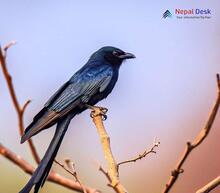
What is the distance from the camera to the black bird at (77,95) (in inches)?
53.2

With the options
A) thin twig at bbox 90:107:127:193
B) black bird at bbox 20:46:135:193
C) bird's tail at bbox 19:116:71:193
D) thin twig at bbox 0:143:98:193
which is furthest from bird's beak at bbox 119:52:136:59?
thin twig at bbox 0:143:98:193

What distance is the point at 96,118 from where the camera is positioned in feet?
3.89

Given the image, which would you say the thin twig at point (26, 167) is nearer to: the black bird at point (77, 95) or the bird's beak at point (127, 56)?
the black bird at point (77, 95)

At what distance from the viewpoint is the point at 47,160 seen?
4.12ft

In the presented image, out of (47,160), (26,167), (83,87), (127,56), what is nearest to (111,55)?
(127,56)

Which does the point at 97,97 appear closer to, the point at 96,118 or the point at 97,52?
the point at 97,52

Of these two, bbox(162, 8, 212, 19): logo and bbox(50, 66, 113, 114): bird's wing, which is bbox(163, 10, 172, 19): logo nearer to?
bbox(162, 8, 212, 19): logo

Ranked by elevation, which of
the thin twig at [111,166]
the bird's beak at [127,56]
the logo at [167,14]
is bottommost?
the thin twig at [111,166]

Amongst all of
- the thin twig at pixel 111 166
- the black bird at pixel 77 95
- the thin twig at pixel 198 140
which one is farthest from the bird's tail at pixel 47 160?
the thin twig at pixel 198 140

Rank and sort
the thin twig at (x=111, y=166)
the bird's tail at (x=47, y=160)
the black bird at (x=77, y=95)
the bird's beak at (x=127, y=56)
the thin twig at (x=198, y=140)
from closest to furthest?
the thin twig at (x=198, y=140) → the thin twig at (x=111, y=166) → the bird's tail at (x=47, y=160) → the black bird at (x=77, y=95) → the bird's beak at (x=127, y=56)

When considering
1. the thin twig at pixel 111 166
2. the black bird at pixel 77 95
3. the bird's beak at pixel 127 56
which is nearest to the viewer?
the thin twig at pixel 111 166

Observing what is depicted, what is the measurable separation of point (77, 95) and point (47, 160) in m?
0.54

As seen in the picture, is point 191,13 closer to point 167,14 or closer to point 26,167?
point 167,14

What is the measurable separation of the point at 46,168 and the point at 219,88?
0.67 meters
